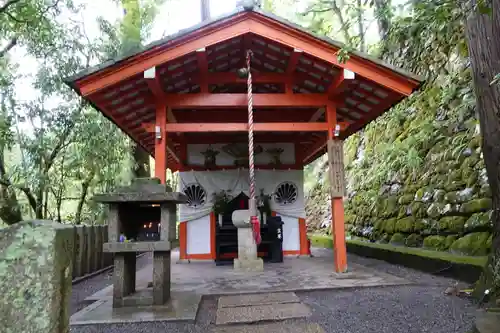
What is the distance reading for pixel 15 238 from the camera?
1.57m

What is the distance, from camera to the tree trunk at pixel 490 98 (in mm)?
3840

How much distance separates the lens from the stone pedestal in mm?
6582

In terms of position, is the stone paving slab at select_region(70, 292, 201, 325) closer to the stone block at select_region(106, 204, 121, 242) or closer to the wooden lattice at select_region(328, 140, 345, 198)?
the stone block at select_region(106, 204, 121, 242)

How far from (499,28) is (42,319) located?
4.68m

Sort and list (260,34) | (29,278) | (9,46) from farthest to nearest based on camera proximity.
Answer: (9,46)
(260,34)
(29,278)

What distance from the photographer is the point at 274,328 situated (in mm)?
3363

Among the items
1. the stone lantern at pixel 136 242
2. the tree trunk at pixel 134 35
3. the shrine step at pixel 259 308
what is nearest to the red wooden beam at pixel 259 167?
the tree trunk at pixel 134 35

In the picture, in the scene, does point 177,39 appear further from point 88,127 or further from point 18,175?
point 18,175

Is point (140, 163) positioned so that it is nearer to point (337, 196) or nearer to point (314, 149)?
point (314, 149)

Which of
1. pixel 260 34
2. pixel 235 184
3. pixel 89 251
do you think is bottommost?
pixel 89 251

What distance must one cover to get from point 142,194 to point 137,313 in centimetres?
131

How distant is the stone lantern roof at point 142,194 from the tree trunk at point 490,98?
3550 mm

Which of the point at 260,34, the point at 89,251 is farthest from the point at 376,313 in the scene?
the point at 89,251

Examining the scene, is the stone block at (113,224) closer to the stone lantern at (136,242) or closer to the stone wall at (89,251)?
the stone lantern at (136,242)
